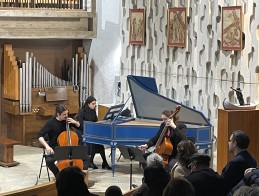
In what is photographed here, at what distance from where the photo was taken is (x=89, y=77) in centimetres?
1438

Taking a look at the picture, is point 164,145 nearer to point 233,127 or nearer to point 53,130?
point 233,127

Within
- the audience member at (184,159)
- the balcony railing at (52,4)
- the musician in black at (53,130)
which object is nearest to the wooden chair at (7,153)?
the musician in black at (53,130)

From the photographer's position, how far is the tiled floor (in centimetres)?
981

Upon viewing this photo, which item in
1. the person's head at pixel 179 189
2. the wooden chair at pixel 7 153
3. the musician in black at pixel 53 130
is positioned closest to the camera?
the person's head at pixel 179 189

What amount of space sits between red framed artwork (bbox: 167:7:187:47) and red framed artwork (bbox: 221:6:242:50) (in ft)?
3.71

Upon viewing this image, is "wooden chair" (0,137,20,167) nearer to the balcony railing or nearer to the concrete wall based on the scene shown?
the balcony railing

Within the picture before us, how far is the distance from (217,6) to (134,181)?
321cm

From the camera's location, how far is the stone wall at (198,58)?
10586mm

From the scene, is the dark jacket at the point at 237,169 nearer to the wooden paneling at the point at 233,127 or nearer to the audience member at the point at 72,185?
the audience member at the point at 72,185

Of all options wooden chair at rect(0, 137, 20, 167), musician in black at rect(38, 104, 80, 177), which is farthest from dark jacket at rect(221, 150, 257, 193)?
wooden chair at rect(0, 137, 20, 167)

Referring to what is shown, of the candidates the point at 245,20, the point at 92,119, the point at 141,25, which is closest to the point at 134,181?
the point at 92,119

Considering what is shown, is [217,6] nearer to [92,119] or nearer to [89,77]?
[92,119]

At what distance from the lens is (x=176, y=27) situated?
12.2 m

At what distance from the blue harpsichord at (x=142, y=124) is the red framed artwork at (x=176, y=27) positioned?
4.36ft
